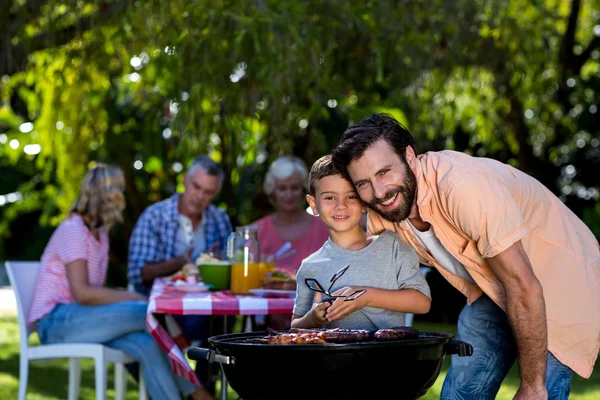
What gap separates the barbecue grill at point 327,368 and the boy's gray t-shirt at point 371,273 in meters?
0.40

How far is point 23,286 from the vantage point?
4770mm

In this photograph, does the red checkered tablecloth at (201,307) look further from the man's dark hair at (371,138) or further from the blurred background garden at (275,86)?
the blurred background garden at (275,86)

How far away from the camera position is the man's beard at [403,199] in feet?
8.72

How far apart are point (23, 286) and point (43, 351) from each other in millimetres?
380

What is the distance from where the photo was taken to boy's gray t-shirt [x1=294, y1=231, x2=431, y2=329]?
2.88 metres

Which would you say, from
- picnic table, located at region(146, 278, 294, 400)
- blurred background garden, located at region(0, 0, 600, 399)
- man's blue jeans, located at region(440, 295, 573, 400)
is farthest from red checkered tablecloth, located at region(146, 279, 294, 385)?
blurred background garden, located at region(0, 0, 600, 399)

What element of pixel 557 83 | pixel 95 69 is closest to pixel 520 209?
pixel 95 69

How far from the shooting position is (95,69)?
699cm

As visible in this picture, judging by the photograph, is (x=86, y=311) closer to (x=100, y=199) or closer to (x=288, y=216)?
(x=100, y=199)

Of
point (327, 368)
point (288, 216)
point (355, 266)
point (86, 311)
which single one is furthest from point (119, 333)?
point (327, 368)

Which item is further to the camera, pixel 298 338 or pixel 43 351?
pixel 43 351

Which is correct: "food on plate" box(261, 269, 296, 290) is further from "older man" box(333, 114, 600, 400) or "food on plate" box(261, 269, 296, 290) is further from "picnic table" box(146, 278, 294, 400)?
"older man" box(333, 114, 600, 400)

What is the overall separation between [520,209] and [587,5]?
9339mm

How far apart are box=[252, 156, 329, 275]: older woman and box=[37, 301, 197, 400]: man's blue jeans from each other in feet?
3.56
